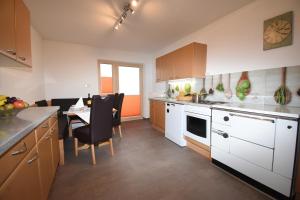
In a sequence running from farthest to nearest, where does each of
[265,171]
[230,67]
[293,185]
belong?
[230,67], [265,171], [293,185]

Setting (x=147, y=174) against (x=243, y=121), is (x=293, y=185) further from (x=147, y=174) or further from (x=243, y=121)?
(x=147, y=174)

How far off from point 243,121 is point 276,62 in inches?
40.5

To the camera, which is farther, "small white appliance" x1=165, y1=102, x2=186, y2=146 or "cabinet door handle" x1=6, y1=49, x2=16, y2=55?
"small white appliance" x1=165, y1=102, x2=186, y2=146

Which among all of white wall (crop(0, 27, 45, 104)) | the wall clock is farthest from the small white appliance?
white wall (crop(0, 27, 45, 104))

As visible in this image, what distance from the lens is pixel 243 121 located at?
170 centimetres

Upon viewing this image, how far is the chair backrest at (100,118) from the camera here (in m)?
1.97

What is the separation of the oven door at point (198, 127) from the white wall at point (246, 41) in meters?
1.05

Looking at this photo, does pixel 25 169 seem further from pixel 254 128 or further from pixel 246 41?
pixel 246 41

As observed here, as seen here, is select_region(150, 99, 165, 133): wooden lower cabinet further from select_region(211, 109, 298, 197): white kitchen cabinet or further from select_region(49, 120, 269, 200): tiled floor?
select_region(211, 109, 298, 197): white kitchen cabinet

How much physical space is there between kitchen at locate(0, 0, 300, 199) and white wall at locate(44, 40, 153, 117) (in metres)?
0.03

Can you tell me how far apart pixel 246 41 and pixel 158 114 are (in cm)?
238

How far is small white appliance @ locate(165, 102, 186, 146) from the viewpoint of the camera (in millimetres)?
2754

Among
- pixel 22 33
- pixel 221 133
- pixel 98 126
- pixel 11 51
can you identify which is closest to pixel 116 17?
pixel 22 33

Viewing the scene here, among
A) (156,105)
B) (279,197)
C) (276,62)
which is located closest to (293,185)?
(279,197)
